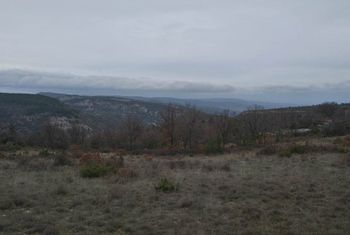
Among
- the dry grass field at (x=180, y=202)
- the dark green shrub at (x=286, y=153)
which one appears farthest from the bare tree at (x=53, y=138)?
the dry grass field at (x=180, y=202)

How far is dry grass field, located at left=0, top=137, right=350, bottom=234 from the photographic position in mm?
9203

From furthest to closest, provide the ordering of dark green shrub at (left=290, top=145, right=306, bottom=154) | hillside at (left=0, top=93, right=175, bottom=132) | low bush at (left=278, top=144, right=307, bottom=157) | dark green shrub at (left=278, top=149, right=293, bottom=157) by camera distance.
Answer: hillside at (left=0, top=93, right=175, bottom=132) < dark green shrub at (left=290, top=145, right=306, bottom=154) < low bush at (left=278, top=144, right=307, bottom=157) < dark green shrub at (left=278, top=149, right=293, bottom=157)

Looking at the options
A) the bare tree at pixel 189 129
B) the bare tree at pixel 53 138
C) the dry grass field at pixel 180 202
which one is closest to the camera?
the dry grass field at pixel 180 202

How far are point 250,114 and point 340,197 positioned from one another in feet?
148

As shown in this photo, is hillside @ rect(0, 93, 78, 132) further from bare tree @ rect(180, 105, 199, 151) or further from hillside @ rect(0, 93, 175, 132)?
bare tree @ rect(180, 105, 199, 151)

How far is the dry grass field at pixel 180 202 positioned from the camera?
9203 mm

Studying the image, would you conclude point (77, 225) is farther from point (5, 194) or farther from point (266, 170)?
point (266, 170)

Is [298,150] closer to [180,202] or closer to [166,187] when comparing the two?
[166,187]

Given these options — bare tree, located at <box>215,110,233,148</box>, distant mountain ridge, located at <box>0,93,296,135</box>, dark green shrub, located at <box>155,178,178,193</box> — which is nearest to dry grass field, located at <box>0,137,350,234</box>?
dark green shrub, located at <box>155,178,178,193</box>

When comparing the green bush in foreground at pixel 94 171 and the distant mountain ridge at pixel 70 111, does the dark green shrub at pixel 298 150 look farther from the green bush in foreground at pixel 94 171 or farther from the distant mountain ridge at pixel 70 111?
the distant mountain ridge at pixel 70 111

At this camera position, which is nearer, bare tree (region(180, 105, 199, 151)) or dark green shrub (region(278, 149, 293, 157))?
dark green shrub (region(278, 149, 293, 157))

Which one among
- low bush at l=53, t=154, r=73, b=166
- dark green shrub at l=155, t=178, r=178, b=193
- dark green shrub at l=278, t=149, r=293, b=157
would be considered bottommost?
low bush at l=53, t=154, r=73, b=166

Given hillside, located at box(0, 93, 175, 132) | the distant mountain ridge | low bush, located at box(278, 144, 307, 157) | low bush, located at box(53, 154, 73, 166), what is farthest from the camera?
hillside, located at box(0, 93, 175, 132)

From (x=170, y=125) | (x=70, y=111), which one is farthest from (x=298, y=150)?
(x=70, y=111)
